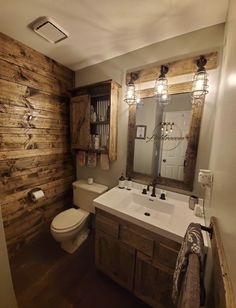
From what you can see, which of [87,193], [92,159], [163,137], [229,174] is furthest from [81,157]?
[229,174]

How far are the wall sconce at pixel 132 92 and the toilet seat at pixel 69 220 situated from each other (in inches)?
61.6

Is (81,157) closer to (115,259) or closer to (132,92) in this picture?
(132,92)

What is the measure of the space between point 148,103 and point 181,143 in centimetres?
57

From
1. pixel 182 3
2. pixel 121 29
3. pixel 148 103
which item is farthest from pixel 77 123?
pixel 182 3

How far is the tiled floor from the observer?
1287 millimetres

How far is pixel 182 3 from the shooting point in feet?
3.49

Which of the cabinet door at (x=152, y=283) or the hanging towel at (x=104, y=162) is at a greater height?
the hanging towel at (x=104, y=162)

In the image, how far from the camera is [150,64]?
1551mm

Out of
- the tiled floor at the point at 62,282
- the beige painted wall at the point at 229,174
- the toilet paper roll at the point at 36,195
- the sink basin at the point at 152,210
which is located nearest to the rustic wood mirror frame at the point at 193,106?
the sink basin at the point at 152,210

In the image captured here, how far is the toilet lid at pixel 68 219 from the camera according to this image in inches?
66.0

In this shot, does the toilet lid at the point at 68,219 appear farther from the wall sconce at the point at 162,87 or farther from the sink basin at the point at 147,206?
the wall sconce at the point at 162,87

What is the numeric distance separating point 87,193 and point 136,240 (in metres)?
0.97

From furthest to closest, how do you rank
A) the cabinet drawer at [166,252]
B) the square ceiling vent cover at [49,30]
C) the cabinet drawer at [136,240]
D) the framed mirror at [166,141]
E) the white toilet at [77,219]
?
the white toilet at [77,219] < the framed mirror at [166,141] < the square ceiling vent cover at [49,30] < the cabinet drawer at [136,240] < the cabinet drawer at [166,252]

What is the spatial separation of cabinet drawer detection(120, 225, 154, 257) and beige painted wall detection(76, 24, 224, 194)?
689 mm
